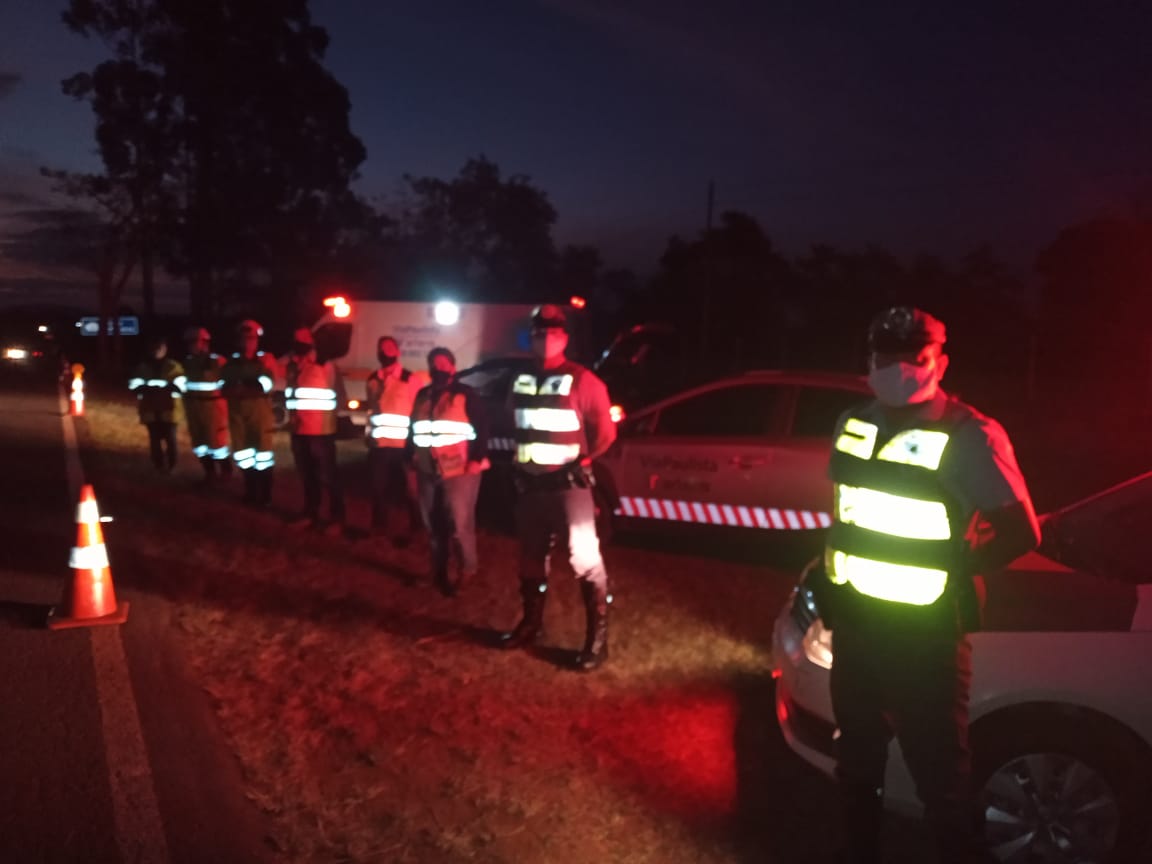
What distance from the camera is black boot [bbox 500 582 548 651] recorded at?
6.25m

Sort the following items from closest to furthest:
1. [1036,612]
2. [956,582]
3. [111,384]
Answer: [956,582], [1036,612], [111,384]

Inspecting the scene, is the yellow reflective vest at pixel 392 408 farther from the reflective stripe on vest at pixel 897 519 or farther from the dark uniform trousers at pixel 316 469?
the reflective stripe on vest at pixel 897 519

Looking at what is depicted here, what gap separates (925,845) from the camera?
13.9ft

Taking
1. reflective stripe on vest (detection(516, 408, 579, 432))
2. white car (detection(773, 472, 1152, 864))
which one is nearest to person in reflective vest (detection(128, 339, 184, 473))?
reflective stripe on vest (detection(516, 408, 579, 432))

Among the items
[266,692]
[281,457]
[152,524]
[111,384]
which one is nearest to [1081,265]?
[281,457]

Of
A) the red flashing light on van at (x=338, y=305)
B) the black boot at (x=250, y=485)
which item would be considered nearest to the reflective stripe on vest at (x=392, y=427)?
the black boot at (x=250, y=485)

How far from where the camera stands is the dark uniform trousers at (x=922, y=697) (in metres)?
3.23

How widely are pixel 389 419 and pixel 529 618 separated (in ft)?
9.81

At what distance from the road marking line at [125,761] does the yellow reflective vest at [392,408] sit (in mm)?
2855

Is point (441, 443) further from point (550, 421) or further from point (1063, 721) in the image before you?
point (1063, 721)

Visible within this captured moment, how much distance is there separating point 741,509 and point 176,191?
120 ft

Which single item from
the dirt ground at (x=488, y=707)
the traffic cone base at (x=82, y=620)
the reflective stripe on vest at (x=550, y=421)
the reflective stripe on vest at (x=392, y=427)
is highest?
the reflective stripe on vest at (x=550, y=421)

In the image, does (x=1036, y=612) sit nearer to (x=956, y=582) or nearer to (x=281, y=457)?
(x=956, y=582)

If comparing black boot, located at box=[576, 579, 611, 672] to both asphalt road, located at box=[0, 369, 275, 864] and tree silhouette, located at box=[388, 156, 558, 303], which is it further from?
tree silhouette, located at box=[388, 156, 558, 303]
